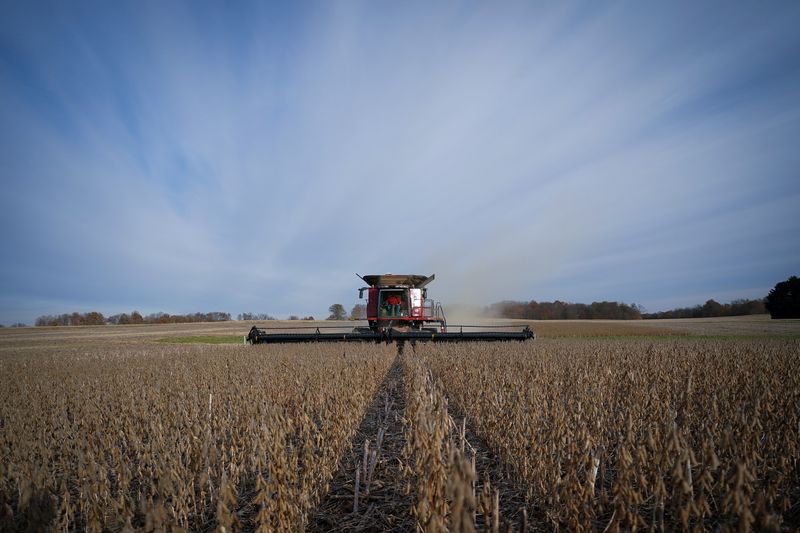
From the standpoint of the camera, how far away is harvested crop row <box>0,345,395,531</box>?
256 centimetres

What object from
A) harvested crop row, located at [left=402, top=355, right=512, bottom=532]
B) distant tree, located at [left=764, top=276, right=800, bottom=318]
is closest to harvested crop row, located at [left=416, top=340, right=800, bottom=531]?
harvested crop row, located at [left=402, top=355, right=512, bottom=532]

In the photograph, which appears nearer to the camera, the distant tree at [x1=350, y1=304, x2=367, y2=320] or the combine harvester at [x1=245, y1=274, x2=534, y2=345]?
the combine harvester at [x1=245, y1=274, x2=534, y2=345]

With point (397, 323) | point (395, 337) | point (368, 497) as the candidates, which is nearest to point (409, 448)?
point (368, 497)

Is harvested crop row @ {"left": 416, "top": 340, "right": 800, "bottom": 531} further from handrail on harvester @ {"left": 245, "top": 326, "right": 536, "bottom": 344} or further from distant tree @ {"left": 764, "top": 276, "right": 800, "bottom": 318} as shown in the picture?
distant tree @ {"left": 764, "top": 276, "right": 800, "bottom": 318}

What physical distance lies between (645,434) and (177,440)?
183 inches

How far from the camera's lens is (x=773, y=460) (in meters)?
3.11

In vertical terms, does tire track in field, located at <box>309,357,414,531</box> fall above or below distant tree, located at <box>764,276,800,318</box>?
below

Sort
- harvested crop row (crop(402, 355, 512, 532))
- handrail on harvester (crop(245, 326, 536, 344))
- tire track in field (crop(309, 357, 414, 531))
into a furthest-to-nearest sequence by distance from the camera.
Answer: handrail on harvester (crop(245, 326, 536, 344)) < tire track in field (crop(309, 357, 414, 531)) < harvested crop row (crop(402, 355, 512, 532))

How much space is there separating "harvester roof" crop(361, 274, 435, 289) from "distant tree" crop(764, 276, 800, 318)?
161ft

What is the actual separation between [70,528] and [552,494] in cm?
376

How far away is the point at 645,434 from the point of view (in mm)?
3293

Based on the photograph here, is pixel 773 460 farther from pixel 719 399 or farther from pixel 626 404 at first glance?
pixel 719 399

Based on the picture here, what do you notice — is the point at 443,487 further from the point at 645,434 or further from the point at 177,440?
the point at 177,440

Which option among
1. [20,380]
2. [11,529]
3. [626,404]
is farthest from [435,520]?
[20,380]
